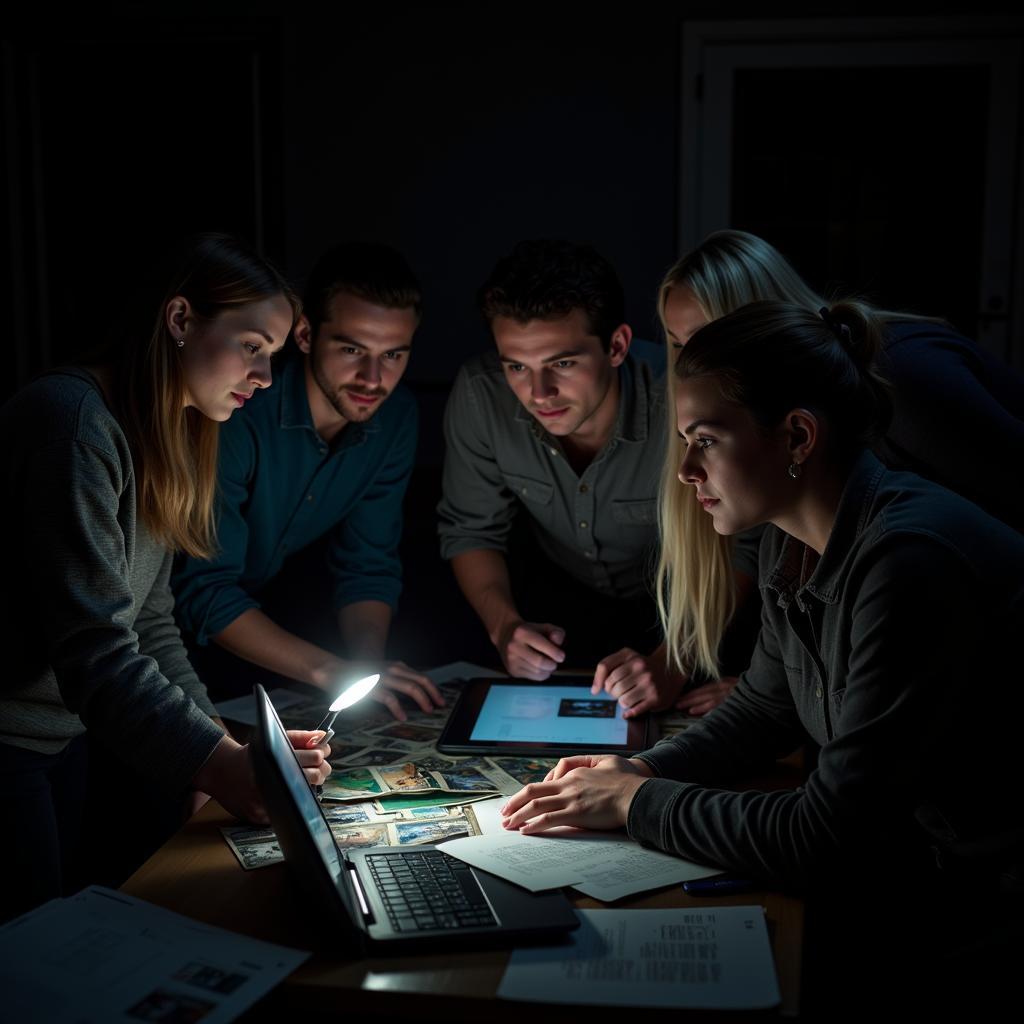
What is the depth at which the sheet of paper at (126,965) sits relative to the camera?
1056 mm

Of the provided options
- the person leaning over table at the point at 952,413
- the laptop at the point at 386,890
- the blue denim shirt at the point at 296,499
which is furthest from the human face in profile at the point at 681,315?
the laptop at the point at 386,890

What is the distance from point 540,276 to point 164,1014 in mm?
1579

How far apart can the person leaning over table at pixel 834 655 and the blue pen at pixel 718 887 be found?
19 millimetres

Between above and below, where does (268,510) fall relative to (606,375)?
below

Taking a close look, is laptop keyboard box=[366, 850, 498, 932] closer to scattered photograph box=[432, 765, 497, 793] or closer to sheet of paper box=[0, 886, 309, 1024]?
sheet of paper box=[0, 886, 309, 1024]

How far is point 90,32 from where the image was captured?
439cm

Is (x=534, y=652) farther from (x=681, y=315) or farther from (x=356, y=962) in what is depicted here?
(x=356, y=962)

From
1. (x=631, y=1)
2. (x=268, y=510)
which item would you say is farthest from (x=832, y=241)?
(x=268, y=510)

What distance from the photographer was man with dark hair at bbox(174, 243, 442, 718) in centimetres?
228

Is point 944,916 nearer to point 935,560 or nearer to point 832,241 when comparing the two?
point 935,560

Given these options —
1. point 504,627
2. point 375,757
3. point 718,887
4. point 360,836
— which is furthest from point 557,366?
point 718,887

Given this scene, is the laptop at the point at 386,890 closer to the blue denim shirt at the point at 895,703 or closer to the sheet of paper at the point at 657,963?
the sheet of paper at the point at 657,963

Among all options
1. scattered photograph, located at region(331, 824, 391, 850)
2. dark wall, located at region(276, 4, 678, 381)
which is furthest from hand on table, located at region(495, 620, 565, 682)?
dark wall, located at region(276, 4, 678, 381)

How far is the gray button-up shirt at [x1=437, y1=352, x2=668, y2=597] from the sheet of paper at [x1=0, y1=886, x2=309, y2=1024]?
149 centimetres
